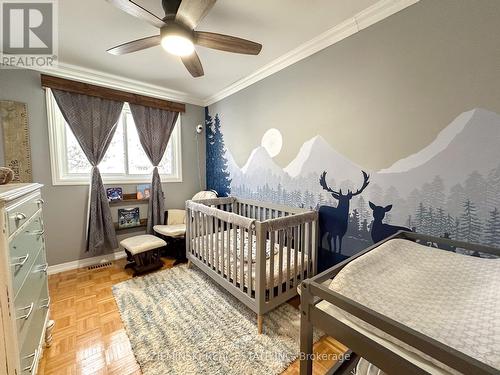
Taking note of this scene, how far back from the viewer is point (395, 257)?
1.14 metres

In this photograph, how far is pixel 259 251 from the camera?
1.54m

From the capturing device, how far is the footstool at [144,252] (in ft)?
7.97

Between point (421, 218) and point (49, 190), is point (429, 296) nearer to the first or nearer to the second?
point (421, 218)

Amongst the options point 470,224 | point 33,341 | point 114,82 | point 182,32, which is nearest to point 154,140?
point 114,82

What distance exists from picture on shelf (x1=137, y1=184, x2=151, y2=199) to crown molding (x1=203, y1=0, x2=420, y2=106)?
6.54 ft

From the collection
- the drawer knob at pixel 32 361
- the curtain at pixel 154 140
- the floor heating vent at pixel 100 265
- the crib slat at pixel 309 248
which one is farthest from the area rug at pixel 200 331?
the curtain at pixel 154 140

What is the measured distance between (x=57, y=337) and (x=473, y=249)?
9.29 ft

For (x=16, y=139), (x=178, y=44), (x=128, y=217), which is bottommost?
(x=128, y=217)

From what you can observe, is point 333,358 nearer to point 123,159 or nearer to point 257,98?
point 257,98

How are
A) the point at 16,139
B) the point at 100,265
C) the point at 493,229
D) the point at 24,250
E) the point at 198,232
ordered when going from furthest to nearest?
the point at 100,265 < the point at 198,232 < the point at 16,139 < the point at 493,229 < the point at 24,250

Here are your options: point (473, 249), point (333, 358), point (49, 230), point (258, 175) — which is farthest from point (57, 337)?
point (473, 249)

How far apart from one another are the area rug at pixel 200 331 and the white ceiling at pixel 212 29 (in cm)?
242

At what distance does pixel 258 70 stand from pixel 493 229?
2.46 meters

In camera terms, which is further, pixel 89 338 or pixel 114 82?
pixel 114 82
